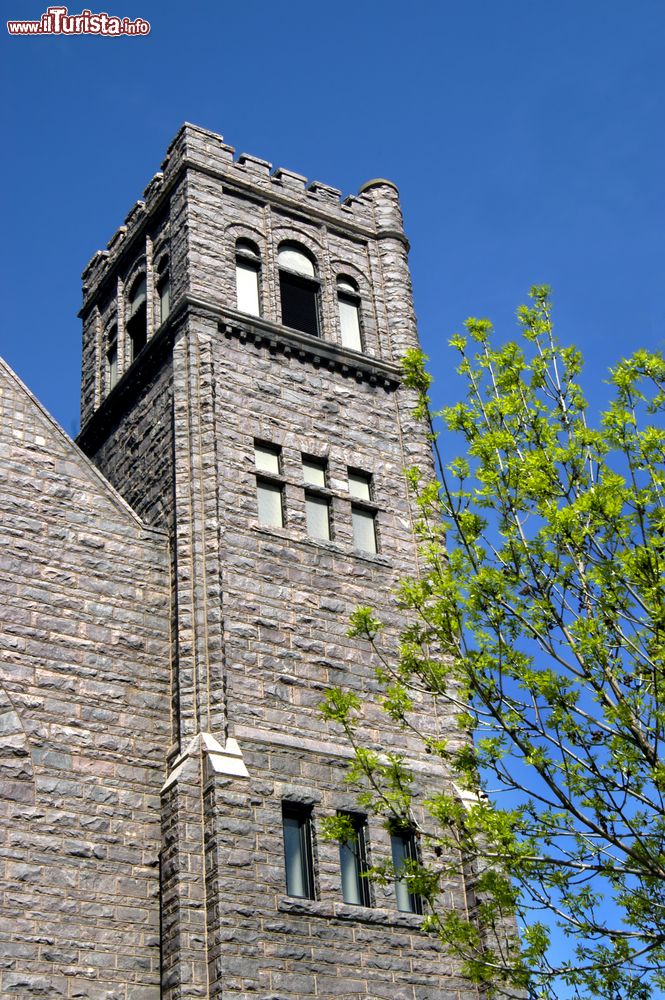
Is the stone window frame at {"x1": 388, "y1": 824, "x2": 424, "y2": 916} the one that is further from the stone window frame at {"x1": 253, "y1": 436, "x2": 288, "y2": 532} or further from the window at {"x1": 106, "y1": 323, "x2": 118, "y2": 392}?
the window at {"x1": 106, "y1": 323, "x2": 118, "y2": 392}

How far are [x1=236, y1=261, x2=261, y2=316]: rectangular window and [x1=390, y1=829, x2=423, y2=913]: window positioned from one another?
9.66 meters

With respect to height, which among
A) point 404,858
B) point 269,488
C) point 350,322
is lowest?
point 404,858

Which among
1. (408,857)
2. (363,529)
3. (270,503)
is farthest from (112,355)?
(408,857)

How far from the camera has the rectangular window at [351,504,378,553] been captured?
23.6m

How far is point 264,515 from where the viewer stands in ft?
74.5

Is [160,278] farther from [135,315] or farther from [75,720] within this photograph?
[75,720]

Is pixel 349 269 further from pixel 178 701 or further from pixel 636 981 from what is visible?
pixel 636 981

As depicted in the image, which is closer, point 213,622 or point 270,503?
point 213,622

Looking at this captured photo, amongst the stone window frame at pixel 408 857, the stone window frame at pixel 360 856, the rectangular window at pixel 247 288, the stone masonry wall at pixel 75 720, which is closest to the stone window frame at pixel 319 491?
the stone masonry wall at pixel 75 720

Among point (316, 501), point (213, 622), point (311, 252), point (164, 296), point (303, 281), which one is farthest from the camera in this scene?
point (311, 252)

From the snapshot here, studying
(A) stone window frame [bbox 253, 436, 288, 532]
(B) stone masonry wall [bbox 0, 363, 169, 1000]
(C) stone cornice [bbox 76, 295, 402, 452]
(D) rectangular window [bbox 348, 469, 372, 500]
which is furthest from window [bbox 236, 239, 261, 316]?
(B) stone masonry wall [bbox 0, 363, 169, 1000]

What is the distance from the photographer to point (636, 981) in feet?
46.5

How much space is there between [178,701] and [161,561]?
8.50 ft

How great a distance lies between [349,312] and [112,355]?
4946 mm
